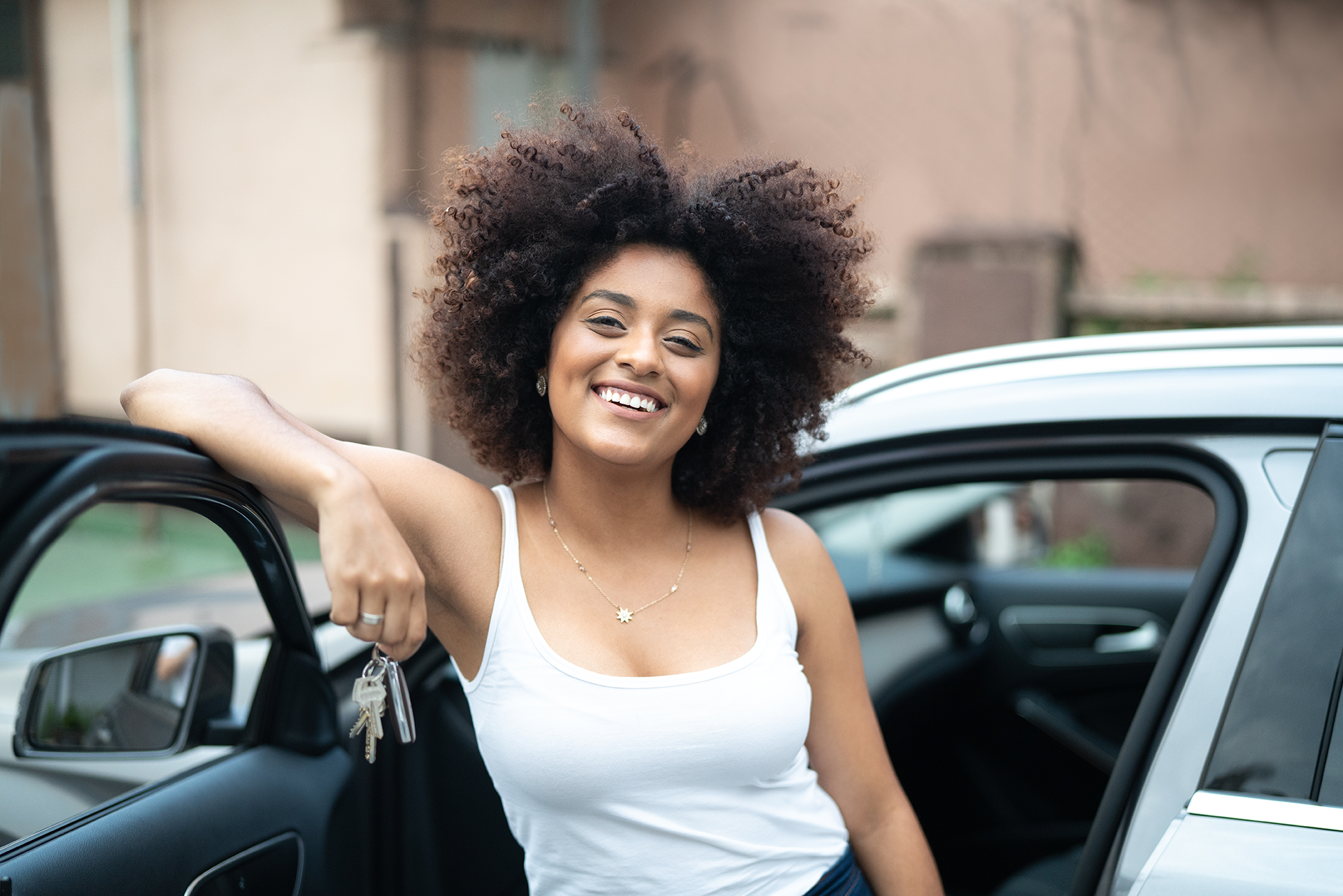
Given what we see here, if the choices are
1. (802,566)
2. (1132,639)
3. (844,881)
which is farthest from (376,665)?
(1132,639)

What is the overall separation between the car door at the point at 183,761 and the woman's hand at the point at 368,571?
17 cm

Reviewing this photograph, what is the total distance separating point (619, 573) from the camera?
186 cm

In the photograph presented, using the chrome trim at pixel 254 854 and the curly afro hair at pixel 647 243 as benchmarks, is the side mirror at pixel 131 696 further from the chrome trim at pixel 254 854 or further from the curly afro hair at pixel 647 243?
the curly afro hair at pixel 647 243

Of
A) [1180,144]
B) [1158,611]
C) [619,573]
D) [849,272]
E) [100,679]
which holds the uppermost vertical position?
[1180,144]

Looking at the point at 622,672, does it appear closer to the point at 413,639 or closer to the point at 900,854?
the point at 413,639

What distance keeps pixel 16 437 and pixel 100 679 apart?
30.8 inches

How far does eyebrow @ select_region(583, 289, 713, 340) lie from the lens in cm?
180

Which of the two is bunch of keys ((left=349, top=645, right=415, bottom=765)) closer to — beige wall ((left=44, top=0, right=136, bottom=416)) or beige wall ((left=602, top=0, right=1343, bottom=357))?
beige wall ((left=602, top=0, right=1343, bottom=357))

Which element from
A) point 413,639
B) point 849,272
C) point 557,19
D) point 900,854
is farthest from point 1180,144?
point 413,639

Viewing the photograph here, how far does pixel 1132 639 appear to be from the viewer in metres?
3.72

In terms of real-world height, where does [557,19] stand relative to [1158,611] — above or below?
above

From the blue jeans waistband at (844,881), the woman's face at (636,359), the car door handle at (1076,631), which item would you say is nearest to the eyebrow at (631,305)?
the woman's face at (636,359)

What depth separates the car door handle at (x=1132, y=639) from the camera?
12.1ft

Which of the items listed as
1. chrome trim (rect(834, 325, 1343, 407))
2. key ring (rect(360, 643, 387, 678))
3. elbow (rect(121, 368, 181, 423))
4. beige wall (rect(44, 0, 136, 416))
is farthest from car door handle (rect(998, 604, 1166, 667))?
beige wall (rect(44, 0, 136, 416))
